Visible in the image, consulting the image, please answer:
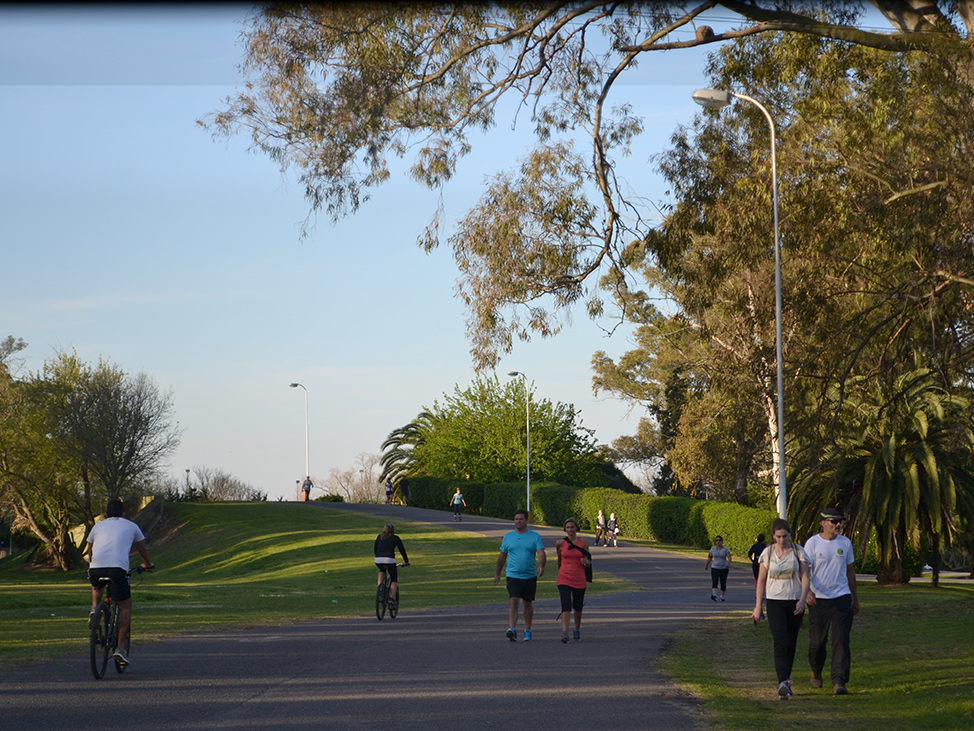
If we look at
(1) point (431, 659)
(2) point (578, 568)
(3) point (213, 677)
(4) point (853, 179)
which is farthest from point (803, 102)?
(3) point (213, 677)

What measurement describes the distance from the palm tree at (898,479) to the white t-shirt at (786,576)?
649 inches

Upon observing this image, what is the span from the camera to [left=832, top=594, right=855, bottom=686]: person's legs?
10.3 metres

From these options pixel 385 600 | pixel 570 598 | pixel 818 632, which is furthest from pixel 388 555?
pixel 818 632

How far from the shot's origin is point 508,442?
6431cm

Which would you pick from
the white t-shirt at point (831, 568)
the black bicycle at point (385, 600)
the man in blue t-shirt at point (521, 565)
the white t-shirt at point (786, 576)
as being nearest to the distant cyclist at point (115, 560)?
the man in blue t-shirt at point (521, 565)

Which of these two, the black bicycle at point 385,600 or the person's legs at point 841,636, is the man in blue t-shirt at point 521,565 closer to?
the black bicycle at point 385,600

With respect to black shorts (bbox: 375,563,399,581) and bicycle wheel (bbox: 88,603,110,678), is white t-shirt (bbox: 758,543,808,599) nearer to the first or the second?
bicycle wheel (bbox: 88,603,110,678)

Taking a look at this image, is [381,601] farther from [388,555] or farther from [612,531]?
[612,531]

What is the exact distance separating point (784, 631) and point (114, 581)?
22.8ft

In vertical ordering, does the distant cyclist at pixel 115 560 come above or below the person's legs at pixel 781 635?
above

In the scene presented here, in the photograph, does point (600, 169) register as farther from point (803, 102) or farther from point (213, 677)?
point (213, 677)

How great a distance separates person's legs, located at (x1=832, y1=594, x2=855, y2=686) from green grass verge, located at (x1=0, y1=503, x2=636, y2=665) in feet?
29.5

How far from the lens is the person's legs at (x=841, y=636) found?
10.3 metres

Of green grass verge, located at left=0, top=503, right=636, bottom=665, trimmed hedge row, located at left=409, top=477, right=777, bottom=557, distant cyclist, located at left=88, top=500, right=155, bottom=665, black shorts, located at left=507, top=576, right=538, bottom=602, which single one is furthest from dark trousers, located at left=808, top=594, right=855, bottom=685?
trimmed hedge row, located at left=409, top=477, right=777, bottom=557
